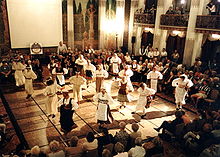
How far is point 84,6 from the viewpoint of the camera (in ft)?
61.2

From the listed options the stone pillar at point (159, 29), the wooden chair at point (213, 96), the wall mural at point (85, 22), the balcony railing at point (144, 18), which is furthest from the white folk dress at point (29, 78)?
the balcony railing at point (144, 18)

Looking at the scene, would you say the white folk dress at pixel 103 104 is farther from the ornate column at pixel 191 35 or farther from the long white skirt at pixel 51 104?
the ornate column at pixel 191 35

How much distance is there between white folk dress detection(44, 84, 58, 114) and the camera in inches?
321

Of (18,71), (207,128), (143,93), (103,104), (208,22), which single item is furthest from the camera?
(208,22)

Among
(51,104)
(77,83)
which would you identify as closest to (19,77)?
(77,83)

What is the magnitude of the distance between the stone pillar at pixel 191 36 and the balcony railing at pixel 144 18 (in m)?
3.49

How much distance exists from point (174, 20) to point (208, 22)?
2.59 meters

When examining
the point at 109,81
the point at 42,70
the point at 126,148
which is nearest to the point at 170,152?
the point at 126,148

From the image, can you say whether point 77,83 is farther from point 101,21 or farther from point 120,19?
→ point 120,19

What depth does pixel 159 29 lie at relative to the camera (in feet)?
53.5

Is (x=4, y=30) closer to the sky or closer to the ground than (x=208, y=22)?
closer to the ground

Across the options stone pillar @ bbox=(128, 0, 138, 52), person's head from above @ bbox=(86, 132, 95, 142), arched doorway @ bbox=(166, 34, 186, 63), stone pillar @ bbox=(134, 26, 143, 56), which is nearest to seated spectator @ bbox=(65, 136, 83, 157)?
person's head from above @ bbox=(86, 132, 95, 142)

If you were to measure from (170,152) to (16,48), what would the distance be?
13.4 meters

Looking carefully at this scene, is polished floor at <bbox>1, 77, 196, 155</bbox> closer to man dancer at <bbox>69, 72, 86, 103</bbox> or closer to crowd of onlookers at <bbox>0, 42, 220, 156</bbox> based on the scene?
man dancer at <bbox>69, 72, 86, 103</bbox>
